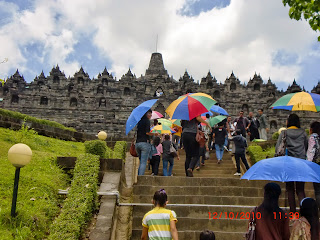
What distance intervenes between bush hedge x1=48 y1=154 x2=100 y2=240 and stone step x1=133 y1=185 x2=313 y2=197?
A: 122 centimetres

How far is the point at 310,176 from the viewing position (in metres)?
4.94

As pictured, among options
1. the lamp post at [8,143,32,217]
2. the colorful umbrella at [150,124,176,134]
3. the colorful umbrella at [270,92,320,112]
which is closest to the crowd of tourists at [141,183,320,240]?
the lamp post at [8,143,32,217]

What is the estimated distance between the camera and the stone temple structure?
3011 centimetres

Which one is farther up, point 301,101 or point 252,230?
point 301,101

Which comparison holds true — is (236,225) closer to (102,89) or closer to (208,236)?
(208,236)

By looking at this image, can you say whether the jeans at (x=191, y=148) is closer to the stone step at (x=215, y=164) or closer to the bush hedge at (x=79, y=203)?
the bush hedge at (x=79, y=203)

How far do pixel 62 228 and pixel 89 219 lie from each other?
95 centimetres

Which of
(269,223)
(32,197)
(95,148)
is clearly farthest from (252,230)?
(95,148)

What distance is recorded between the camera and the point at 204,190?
773cm

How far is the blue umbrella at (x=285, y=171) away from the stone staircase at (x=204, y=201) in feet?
5.42

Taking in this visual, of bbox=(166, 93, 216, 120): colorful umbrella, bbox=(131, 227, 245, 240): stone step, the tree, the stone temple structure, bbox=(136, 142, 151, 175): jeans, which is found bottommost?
bbox=(131, 227, 245, 240): stone step

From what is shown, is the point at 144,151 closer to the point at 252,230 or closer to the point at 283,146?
the point at 283,146

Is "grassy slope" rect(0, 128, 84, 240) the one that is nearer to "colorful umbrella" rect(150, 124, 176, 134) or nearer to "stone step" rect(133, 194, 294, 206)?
"stone step" rect(133, 194, 294, 206)

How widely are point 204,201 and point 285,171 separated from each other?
2667 millimetres
